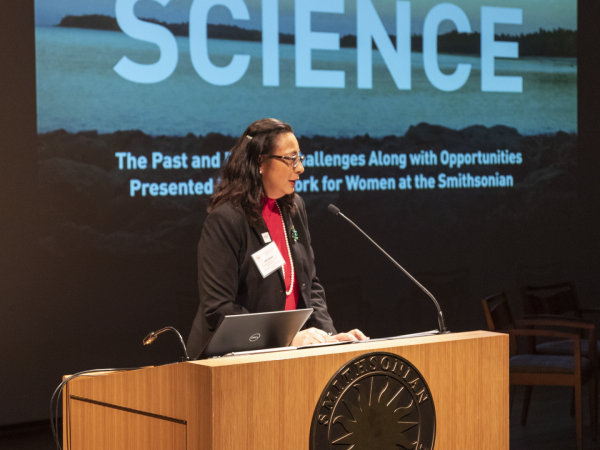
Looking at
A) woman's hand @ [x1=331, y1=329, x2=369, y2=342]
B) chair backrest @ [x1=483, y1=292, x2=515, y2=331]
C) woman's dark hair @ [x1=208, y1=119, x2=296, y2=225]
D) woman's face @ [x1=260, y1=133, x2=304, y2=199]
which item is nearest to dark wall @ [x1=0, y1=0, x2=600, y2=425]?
chair backrest @ [x1=483, y1=292, x2=515, y2=331]

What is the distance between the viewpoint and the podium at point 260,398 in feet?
5.00

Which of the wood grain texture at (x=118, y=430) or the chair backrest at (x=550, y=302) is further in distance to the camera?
the chair backrest at (x=550, y=302)

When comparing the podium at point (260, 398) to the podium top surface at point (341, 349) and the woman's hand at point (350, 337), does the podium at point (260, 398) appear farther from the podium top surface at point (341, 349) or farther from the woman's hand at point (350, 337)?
the woman's hand at point (350, 337)

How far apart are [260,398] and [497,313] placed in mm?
3067

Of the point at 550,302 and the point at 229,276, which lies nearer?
the point at 229,276

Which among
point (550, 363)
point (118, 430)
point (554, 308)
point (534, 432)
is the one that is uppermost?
point (118, 430)

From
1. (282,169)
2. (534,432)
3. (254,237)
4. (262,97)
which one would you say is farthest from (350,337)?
(262,97)

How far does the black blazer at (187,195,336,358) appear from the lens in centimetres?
229

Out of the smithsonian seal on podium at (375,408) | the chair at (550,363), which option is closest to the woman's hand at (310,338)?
the smithsonian seal on podium at (375,408)

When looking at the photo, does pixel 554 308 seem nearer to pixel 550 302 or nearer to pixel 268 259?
pixel 550 302

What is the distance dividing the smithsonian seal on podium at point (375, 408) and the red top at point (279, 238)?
80 cm

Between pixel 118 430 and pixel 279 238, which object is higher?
pixel 279 238

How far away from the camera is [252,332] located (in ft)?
5.87

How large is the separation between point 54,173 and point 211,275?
8.40 feet
